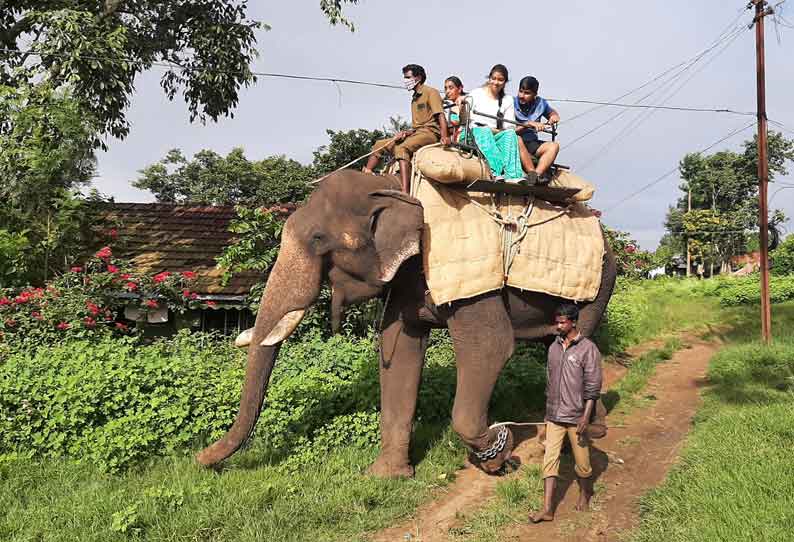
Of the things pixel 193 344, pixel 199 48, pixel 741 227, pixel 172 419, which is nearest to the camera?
pixel 172 419

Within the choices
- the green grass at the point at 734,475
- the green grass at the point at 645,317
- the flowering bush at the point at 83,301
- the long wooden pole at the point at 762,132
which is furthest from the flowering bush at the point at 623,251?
the flowering bush at the point at 83,301

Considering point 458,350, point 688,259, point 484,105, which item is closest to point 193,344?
point 458,350

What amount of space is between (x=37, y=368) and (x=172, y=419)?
5.07 feet

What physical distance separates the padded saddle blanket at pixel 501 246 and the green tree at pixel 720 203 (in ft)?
137

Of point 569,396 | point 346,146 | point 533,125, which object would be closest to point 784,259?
point 346,146

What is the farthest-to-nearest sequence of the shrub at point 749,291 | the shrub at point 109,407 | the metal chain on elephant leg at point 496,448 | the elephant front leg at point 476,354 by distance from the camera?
the shrub at point 749,291, the shrub at point 109,407, the metal chain on elephant leg at point 496,448, the elephant front leg at point 476,354

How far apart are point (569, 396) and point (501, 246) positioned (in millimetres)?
1413

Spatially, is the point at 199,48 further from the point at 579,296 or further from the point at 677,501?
the point at 677,501

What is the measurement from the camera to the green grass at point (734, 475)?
381 cm

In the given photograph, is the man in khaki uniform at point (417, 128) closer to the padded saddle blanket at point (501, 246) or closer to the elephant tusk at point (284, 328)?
the padded saddle blanket at point (501, 246)

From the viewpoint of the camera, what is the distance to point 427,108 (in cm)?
542

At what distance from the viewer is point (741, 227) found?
4197 centimetres

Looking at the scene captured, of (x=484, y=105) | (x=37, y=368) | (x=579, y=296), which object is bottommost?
(x=37, y=368)

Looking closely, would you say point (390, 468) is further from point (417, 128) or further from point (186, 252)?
point (186, 252)
